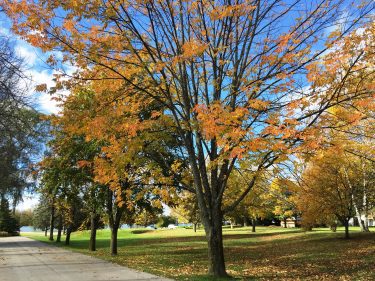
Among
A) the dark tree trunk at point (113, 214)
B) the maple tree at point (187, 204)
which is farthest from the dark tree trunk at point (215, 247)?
the dark tree trunk at point (113, 214)

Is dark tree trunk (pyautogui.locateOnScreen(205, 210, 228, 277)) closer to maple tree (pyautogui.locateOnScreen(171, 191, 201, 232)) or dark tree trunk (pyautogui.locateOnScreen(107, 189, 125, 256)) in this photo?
maple tree (pyautogui.locateOnScreen(171, 191, 201, 232))

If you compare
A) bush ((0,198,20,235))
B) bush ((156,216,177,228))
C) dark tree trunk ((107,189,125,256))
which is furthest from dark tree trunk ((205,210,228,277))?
bush ((156,216,177,228))

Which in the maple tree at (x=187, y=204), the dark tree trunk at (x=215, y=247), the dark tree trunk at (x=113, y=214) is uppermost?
the maple tree at (x=187, y=204)

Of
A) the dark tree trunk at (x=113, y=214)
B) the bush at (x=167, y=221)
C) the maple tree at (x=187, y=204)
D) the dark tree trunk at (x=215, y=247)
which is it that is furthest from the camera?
the bush at (x=167, y=221)

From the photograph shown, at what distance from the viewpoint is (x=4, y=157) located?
1697cm

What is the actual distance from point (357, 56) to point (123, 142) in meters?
6.62

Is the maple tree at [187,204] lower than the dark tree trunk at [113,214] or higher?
higher

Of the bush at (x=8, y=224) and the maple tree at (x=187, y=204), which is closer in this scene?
A: the maple tree at (x=187, y=204)

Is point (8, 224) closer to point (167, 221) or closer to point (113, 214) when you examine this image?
point (167, 221)

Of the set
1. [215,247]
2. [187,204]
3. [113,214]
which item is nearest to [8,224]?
[187,204]

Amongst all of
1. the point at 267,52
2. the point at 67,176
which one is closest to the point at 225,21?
the point at 267,52

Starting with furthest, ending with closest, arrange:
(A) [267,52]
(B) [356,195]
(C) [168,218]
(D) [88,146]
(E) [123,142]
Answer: (C) [168,218]
(B) [356,195]
(D) [88,146]
(E) [123,142]
(A) [267,52]

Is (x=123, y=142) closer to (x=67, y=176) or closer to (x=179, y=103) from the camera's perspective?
(x=179, y=103)

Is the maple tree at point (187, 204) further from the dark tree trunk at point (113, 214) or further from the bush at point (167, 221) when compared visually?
the bush at point (167, 221)
